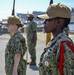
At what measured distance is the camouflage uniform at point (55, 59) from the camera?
8.87ft

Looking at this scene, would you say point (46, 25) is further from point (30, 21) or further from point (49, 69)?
point (30, 21)

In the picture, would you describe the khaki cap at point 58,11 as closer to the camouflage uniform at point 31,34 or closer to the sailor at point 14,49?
the sailor at point 14,49

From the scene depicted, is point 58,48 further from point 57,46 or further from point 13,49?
point 13,49

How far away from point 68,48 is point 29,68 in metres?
7.18

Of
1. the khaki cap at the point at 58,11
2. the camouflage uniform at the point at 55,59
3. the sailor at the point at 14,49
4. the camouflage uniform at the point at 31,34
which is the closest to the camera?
the camouflage uniform at the point at 55,59

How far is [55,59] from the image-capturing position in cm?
278

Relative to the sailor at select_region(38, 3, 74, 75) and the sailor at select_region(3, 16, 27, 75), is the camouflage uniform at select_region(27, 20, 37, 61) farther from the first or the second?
the sailor at select_region(38, 3, 74, 75)

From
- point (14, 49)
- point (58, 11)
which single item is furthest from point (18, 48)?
point (58, 11)

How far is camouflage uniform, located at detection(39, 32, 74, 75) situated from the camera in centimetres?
270

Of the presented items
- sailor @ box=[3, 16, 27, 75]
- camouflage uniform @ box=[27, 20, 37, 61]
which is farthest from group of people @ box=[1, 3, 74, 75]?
camouflage uniform @ box=[27, 20, 37, 61]

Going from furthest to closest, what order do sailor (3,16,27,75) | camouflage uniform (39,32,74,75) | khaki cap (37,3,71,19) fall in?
sailor (3,16,27,75) → khaki cap (37,3,71,19) → camouflage uniform (39,32,74,75)

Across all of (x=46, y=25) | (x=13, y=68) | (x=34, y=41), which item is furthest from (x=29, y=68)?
(x=46, y=25)

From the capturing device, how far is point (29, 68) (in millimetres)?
9828

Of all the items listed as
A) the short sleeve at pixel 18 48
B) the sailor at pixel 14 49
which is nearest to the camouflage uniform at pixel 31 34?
the sailor at pixel 14 49
